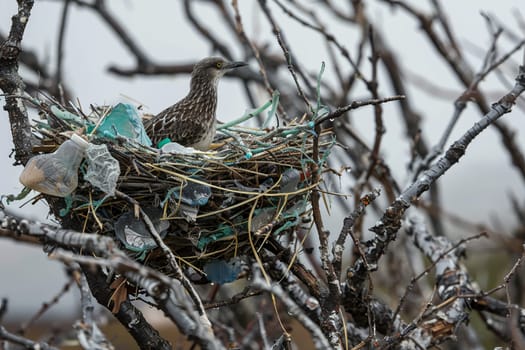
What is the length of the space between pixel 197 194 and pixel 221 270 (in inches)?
15.8

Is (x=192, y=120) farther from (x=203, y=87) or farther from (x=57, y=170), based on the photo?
(x=57, y=170)

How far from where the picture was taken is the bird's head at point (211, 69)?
4504mm

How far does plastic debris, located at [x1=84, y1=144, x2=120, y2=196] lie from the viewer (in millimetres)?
2668

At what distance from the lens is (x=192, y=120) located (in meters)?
3.93

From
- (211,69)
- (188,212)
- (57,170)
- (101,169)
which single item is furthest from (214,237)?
(211,69)

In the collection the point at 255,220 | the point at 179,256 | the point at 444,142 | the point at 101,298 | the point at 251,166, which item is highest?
the point at 444,142

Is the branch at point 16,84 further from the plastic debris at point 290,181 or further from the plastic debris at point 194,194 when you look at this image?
the plastic debris at point 290,181

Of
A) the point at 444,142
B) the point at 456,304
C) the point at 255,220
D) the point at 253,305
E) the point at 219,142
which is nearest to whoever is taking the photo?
the point at 255,220

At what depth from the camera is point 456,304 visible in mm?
3352

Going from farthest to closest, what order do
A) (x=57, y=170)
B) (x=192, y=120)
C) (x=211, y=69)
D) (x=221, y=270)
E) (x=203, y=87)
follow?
(x=211, y=69) → (x=203, y=87) → (x=192, y=120) → (x=221, y=270) → (x=57, y=170)

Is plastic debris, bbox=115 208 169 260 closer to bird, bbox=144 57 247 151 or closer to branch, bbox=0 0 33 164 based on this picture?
branch, bbox=0 0 33 164

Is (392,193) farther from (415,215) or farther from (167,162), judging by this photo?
(167,162)

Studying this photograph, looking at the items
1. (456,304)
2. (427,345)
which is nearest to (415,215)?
(456,304)

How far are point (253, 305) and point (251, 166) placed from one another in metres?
3.46
